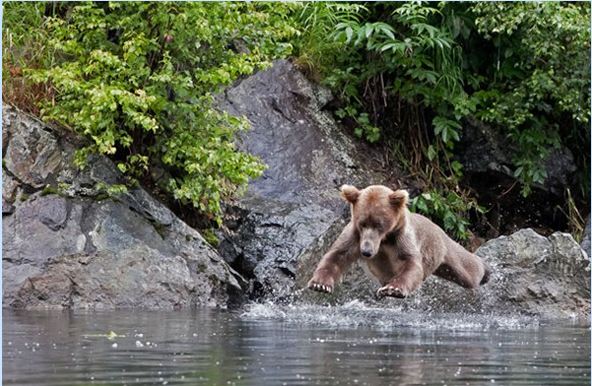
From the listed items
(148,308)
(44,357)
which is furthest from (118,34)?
(44,357)

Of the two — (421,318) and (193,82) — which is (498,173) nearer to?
(193,82)

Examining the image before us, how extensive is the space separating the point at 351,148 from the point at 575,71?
8.79 feet

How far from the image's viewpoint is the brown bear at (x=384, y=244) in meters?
8.80

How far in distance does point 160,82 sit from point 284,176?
2550mm

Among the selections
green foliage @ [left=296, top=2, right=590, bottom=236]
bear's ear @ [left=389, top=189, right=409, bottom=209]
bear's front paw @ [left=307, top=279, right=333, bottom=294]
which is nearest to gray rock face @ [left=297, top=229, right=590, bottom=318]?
bear's ear @ [left=389, top=189, right=409, bottom=209]

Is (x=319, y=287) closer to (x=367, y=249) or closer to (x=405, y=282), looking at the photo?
(x=367, y=249)

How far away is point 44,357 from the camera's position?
19.2ft

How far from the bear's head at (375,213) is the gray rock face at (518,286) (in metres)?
1.61

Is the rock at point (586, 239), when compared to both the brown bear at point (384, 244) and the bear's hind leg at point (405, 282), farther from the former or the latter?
the bear's hind leg at point (405, 282)

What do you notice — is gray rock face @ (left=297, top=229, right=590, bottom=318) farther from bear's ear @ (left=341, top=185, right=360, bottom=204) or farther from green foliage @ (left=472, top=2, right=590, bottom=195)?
green foliage @ (left=472, top=2, right=590, bottom=195)

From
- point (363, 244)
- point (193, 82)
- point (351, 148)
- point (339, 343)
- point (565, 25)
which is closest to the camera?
point (339, 343)

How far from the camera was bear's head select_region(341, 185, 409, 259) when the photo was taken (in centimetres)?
896

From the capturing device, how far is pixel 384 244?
30.6ft

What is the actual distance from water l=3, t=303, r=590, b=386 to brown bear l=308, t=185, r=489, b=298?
0.33m
